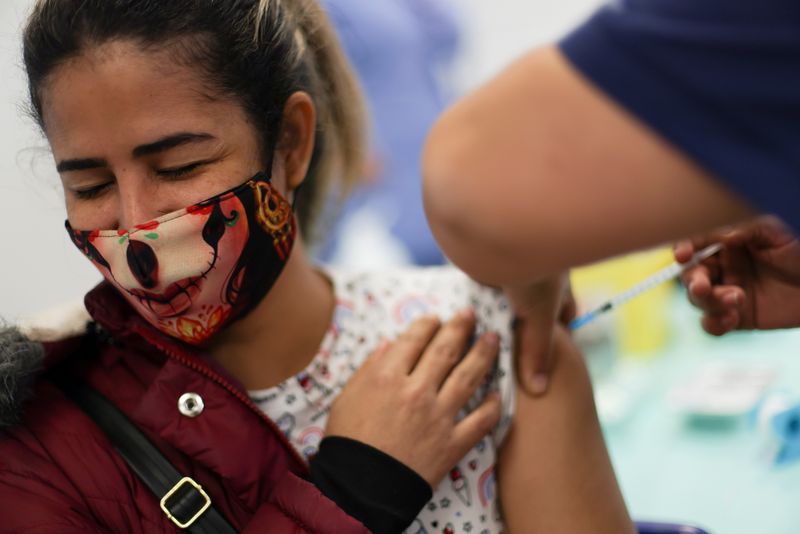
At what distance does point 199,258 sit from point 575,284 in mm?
2269

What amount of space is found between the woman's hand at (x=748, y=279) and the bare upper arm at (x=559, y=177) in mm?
796

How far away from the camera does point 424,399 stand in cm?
129

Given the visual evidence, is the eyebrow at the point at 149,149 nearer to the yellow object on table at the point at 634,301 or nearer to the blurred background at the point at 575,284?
the blurred background at the point at 575,284

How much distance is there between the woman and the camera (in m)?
1.16

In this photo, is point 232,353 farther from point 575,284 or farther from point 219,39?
point 575,284

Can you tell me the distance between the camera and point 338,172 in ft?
5.61

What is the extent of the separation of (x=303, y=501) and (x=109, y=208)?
1.63ft

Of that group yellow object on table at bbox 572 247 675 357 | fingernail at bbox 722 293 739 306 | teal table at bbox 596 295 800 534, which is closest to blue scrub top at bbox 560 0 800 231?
fingernail at bbox 722 293 739 306

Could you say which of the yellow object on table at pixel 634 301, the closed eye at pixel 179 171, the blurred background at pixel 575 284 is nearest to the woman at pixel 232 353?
the closed eye at pixel 179 171

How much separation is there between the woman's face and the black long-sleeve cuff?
0.96 ft

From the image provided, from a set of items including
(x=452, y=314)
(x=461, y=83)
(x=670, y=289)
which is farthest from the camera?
(x=461, y=83)

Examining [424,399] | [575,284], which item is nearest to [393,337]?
[424,399]

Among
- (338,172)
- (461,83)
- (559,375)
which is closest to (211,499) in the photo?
(559,375)

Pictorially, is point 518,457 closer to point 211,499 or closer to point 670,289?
point 211,499
